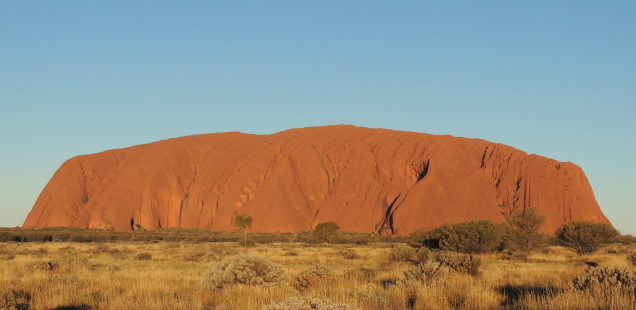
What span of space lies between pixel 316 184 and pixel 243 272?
8149 centimetres

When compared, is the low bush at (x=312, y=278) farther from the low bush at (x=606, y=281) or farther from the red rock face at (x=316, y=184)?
the red rock face at (x=316, y=184)

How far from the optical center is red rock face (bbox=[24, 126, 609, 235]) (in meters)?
87.4

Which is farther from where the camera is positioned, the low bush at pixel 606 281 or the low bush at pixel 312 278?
the low bush at pixel 312 278

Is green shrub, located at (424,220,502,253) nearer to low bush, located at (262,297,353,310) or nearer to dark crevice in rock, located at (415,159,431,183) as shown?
low bush, located at (262,297,353,310)

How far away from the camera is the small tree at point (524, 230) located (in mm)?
37250

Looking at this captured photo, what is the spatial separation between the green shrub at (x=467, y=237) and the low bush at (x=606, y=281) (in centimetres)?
1849

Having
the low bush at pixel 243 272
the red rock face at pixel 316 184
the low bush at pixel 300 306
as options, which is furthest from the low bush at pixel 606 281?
the red rock face at pixel 316 184

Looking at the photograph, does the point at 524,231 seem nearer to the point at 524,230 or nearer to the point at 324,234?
the point at 524,230

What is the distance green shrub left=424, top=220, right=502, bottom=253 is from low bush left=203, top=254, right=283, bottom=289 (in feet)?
55.0

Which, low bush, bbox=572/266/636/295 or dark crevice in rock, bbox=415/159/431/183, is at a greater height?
dark crevice in rock, bbox=415/159/431/183

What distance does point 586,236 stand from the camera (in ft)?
113

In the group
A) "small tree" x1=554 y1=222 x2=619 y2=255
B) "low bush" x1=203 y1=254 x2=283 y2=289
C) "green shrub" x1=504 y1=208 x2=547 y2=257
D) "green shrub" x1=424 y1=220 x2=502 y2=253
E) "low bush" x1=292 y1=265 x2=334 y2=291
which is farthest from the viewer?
"green shrub" x1=504 y1=208 x2=547 y2=257

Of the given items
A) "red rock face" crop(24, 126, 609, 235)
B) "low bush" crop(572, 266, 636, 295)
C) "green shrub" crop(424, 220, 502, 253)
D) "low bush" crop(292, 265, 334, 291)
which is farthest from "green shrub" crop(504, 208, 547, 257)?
"red rock face" crop(24, 126, 609, 235)

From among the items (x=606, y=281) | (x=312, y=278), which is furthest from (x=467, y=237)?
(x=606, y=281)
